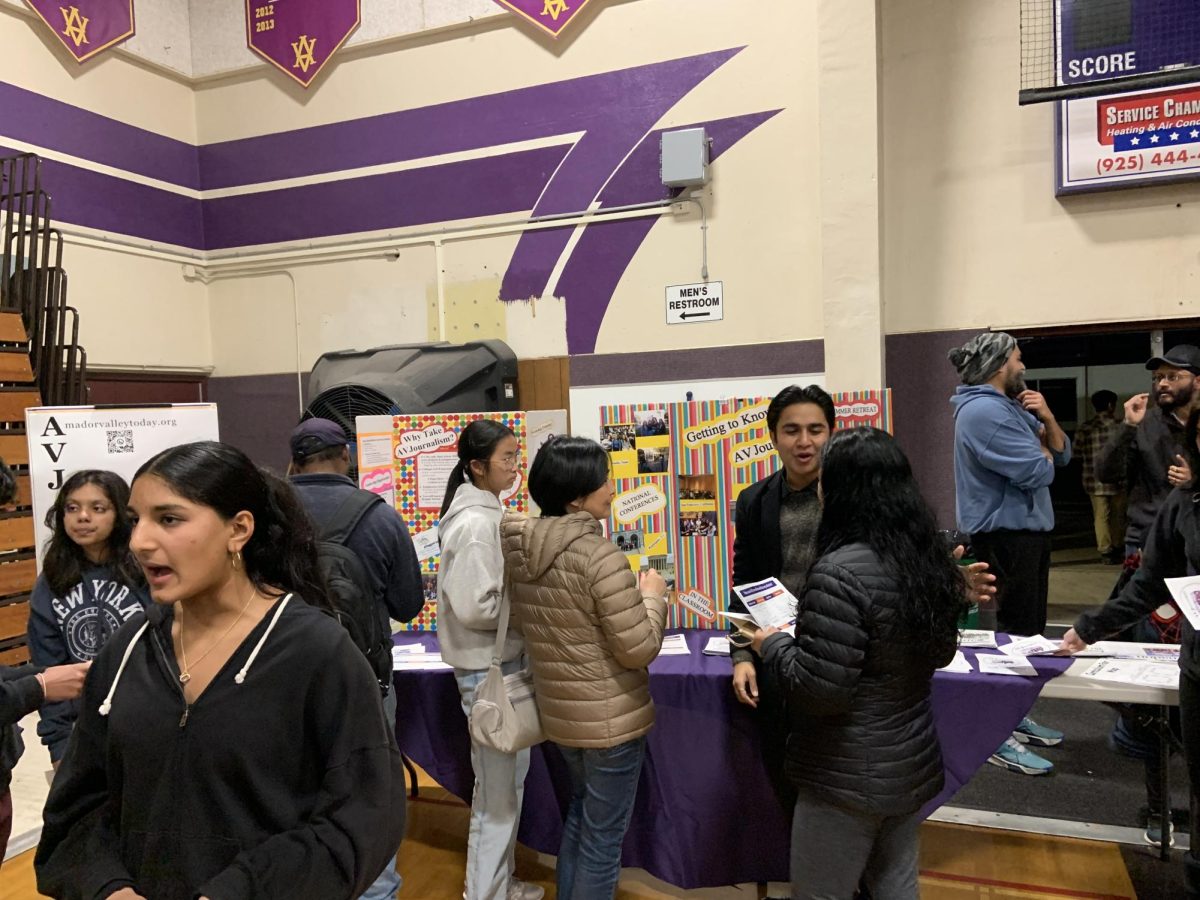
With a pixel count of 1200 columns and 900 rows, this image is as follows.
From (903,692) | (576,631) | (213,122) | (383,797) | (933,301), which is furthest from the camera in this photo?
(213,122)

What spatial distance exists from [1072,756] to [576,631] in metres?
2.72

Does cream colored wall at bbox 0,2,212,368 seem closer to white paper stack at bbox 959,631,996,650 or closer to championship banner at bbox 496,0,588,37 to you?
championship banner at bbox 496,0,588,37

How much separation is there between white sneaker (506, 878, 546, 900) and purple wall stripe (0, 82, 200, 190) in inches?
221

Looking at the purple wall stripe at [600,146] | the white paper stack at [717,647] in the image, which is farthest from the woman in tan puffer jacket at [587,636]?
the purple wall stripe at [600,146]

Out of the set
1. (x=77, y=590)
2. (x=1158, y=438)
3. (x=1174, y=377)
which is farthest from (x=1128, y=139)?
(x=77, y=590)

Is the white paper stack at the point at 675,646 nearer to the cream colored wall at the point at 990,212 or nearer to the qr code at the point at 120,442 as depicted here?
the cream colored wall at the point at 990,212

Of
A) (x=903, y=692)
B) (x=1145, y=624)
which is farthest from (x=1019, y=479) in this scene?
(x=903, y=692)

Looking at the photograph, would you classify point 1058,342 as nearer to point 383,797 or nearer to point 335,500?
point 335,500

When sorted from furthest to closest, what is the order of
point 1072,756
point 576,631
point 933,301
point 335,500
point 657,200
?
1. point 657,200
2. point 933,301
3. point 1072,756
4. point 335,500
5. point 576,631

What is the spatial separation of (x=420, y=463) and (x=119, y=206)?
11.9ft

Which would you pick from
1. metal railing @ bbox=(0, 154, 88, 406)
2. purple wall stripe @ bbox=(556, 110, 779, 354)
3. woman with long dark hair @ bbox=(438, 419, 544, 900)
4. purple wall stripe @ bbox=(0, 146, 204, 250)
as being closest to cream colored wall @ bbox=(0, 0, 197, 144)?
purple wall stripe @ bbox=(0, 146, 204, 250)

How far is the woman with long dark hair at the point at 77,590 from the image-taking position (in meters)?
2.15

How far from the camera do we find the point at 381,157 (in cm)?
578

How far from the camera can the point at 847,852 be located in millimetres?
1653
